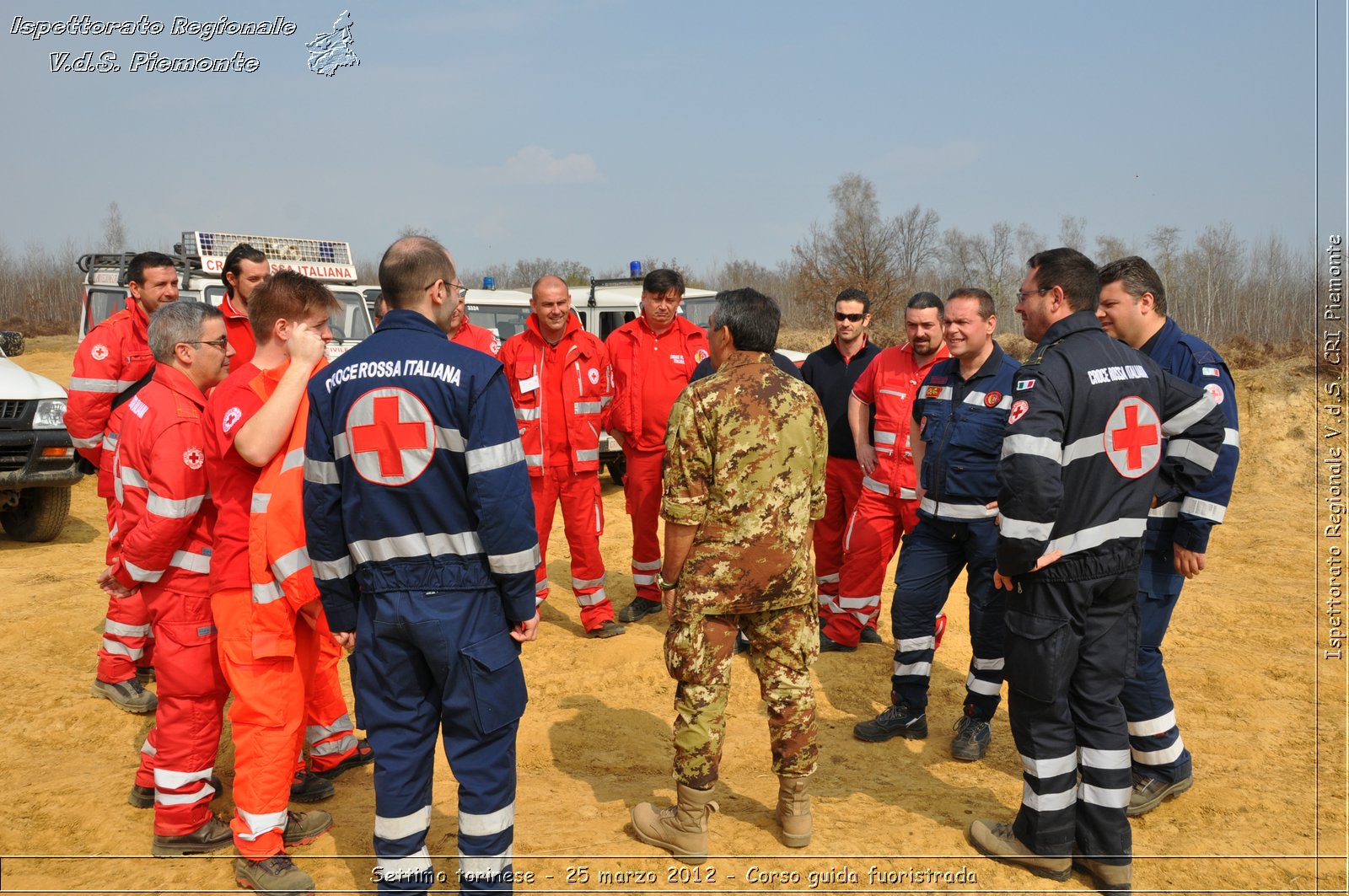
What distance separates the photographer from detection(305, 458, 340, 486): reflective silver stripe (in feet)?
9.66

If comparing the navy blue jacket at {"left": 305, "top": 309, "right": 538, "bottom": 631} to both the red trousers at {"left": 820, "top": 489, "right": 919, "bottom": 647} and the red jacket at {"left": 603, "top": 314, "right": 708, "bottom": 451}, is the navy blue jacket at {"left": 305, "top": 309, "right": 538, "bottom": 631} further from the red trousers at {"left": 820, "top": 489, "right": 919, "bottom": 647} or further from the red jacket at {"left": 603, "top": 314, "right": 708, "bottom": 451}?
the red jacket at {"left": 603, "top": 314, "right": 708, "bottom": 451}

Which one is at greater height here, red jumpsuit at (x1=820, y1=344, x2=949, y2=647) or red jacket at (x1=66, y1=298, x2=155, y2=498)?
red jacket at (x1=66, y1=298, x2=155, y2=498)

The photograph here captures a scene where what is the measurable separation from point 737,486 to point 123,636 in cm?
393

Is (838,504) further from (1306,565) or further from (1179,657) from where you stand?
(1306,565)

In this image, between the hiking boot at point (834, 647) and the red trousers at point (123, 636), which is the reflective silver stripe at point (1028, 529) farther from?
the red trousers at point (123, 636)

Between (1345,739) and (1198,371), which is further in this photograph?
(1345,739)

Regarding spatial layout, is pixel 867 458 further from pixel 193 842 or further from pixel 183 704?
pixel 193 842

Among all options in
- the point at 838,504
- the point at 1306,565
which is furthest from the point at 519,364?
the point at 1306,565

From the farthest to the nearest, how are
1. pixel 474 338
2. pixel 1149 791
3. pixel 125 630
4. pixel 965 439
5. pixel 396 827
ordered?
pixel 474 338, pixel 125 630, pixel 965 439, pixel 1149 791, pixel 396 827

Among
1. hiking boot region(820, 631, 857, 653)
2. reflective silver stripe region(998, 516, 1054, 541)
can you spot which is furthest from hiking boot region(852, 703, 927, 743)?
reflective silver stripe region(998, 516, 1054, 541)

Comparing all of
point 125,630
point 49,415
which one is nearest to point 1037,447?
point 125,630

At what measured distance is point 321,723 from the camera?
4340 millimetres

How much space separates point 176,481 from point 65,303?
46.4 meters

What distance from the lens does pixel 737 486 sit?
3.49 metres
